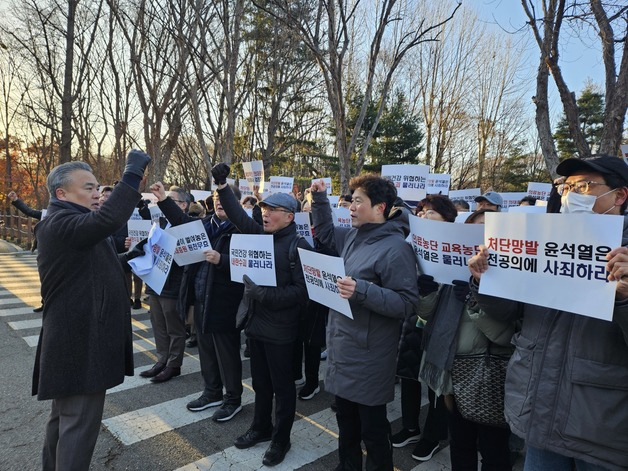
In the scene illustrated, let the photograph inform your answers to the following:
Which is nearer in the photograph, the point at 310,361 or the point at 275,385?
the point at 275,385

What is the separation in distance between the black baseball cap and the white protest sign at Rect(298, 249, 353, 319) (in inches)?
48.9

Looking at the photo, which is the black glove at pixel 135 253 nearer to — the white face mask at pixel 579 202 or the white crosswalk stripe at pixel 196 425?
the white crosswalk stripe at pixel 196 425

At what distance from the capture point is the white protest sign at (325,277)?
2412 millimetres

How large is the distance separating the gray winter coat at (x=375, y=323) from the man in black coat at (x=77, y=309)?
1.43 metres

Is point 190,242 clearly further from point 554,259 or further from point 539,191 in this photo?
point 539,191

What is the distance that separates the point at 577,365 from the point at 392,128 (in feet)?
72.9

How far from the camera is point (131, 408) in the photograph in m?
3.88

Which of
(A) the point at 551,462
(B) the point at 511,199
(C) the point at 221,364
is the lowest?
(C) the point at 221,364

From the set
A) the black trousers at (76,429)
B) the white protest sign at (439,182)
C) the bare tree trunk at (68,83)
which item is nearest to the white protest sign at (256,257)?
the black trousers at (76,429)

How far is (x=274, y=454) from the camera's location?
3.05m

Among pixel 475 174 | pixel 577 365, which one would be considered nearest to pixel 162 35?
pixel 577 365

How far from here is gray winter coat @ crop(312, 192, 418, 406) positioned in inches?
97.3

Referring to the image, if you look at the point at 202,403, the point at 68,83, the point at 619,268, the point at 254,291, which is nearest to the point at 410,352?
the point at 254,291

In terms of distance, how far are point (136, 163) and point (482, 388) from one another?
2.47 meters
